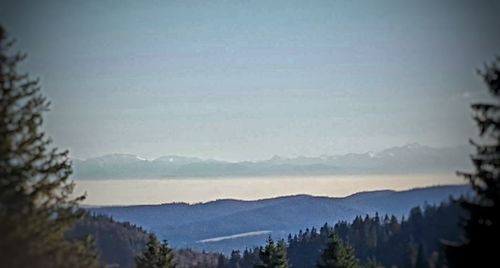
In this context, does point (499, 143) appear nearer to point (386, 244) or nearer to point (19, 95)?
point (19, 95)

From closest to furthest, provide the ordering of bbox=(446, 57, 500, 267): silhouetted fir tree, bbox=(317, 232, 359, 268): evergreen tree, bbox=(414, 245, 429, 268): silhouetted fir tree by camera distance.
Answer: bbox=(446, 57, 500, 267): silhouetted fir tree, bbox=(414, 245, 429, 268): silhouetted fir tree, bbox=(317, 232, 359, 268): evergreen tree

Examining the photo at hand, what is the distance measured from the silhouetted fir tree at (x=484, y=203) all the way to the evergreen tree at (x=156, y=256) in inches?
744

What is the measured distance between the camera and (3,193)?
47.0 ft

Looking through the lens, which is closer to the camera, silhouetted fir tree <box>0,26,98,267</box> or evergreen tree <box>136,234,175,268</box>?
silhouetted fir tree <box>0,26,98,267</box>

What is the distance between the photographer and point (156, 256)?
31.5 metres

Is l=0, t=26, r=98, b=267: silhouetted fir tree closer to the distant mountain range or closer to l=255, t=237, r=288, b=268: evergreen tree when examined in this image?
l=255, t=237, r=288, b=268: evergreen tree

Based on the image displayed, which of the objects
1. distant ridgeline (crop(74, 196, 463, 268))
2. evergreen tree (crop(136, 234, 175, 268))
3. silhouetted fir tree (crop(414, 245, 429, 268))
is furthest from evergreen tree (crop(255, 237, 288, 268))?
silhouetted fir tree (crop(414, 245, 429, 268))

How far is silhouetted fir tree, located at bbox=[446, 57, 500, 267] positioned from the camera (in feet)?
43.8

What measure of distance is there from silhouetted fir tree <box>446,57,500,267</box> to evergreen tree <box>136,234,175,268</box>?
62.0ft

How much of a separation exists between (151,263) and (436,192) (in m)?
15.8

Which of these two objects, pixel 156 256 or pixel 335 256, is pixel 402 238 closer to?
pixel 335 256

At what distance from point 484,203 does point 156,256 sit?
2010cm

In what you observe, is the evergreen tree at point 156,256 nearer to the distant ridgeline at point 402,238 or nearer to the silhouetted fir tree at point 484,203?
the distant ridgeline at point 402,238

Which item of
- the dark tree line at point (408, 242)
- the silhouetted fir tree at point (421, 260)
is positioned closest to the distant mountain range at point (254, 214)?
the dark tree line at point (408, 242)
